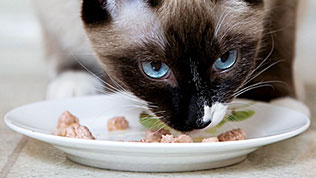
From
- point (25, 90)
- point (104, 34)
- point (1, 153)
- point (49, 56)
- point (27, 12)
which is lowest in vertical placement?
point (27, 12)

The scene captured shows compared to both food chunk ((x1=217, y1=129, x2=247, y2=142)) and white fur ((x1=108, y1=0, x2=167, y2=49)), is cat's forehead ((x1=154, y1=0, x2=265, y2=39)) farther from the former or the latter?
food chunk ((x1=217, y1=129, x2=247, y2=142))

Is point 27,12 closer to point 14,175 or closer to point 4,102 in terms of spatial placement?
point 4,102

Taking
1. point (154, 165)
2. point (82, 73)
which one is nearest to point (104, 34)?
point (154, 165)

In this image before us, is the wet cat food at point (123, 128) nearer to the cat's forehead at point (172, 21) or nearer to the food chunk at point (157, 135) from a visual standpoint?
the food chunk at point (157, 135)

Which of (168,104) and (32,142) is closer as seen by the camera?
(168,104)

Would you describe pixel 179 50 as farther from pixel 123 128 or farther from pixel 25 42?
pixel 25 42

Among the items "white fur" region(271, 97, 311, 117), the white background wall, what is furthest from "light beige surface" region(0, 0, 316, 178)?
the white background wall
